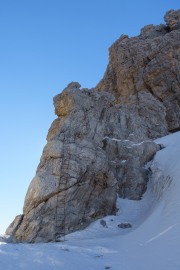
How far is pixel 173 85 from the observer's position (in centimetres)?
6197

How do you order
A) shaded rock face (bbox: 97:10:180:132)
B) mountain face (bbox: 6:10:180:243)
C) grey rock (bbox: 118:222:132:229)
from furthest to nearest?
shaded rock face (bbox: 97:10:180:132) → mountain face (bbox: 6:10:180:243) → grey rock (bbox: 118:222:132:229)

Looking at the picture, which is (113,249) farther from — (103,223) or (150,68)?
(150,68)

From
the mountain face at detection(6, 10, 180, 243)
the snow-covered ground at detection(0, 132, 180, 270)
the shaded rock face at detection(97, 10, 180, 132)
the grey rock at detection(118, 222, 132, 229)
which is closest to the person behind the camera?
the snow-covered ground at detection(0, 132, 180, 270)

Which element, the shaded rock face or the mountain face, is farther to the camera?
the shaded rock face

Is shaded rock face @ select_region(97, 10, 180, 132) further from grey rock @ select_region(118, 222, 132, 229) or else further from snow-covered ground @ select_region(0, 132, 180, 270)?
snow-covered ground @ select_region(0, 132, 180, 270)

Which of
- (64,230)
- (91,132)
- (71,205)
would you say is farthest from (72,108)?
(64,230)

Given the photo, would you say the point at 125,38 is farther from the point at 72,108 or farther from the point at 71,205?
the point at 71,205

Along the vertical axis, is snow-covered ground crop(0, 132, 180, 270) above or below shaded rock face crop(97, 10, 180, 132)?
below

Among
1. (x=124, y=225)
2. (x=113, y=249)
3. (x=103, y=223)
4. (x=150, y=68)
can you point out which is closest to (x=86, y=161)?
(x=103, y=223)

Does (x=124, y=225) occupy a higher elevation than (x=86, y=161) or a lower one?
lower

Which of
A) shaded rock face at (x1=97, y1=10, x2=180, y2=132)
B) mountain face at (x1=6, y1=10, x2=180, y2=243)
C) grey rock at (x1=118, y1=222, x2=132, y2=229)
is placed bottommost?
grey rock at (x1=118, y1=222, x2=132, y2=229)

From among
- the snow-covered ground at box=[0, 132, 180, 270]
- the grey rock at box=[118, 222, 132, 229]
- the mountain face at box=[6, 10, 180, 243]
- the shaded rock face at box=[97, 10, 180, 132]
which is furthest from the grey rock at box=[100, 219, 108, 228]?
the shaded rock face at box=[97, 10, 180, 132]

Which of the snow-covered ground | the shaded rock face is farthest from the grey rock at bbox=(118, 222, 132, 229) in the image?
the shaded rock face

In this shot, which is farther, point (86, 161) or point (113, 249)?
point (86, 161)
